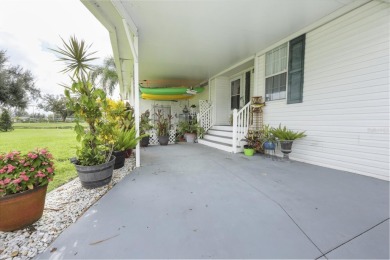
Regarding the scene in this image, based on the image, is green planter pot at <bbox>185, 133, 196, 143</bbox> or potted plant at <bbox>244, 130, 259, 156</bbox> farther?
green planter pot at <bbox>185, 133, 196, 143</bbox>

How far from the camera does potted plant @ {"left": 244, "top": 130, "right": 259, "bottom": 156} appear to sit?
184 inches

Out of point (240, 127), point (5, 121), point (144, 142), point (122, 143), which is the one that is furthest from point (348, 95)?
point (5, 121)

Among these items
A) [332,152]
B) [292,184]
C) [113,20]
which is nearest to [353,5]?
[332,152]

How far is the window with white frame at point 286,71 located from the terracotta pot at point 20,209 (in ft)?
16.4

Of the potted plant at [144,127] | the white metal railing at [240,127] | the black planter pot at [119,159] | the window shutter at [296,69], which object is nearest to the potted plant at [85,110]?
the black planter pot at [119,159]

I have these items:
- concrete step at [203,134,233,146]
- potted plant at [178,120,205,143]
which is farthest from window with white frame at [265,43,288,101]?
potted plant at [178,120,205,143]

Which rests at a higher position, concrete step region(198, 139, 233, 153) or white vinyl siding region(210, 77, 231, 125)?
white vinyl siding region(210, 77, 231, 125)

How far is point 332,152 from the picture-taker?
346 centimetres

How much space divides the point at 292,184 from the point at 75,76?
383cm

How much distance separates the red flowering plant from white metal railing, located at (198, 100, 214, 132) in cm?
596

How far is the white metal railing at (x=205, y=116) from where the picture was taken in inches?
288

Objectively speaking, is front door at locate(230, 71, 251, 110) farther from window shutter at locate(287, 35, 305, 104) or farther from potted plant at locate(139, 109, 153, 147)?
potted plant at locate(139, 109, 153, 147)

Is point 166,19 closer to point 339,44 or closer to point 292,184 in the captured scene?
point 339,44

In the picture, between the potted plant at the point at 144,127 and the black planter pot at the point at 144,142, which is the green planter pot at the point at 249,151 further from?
the black planter pot at the point at 144,142
